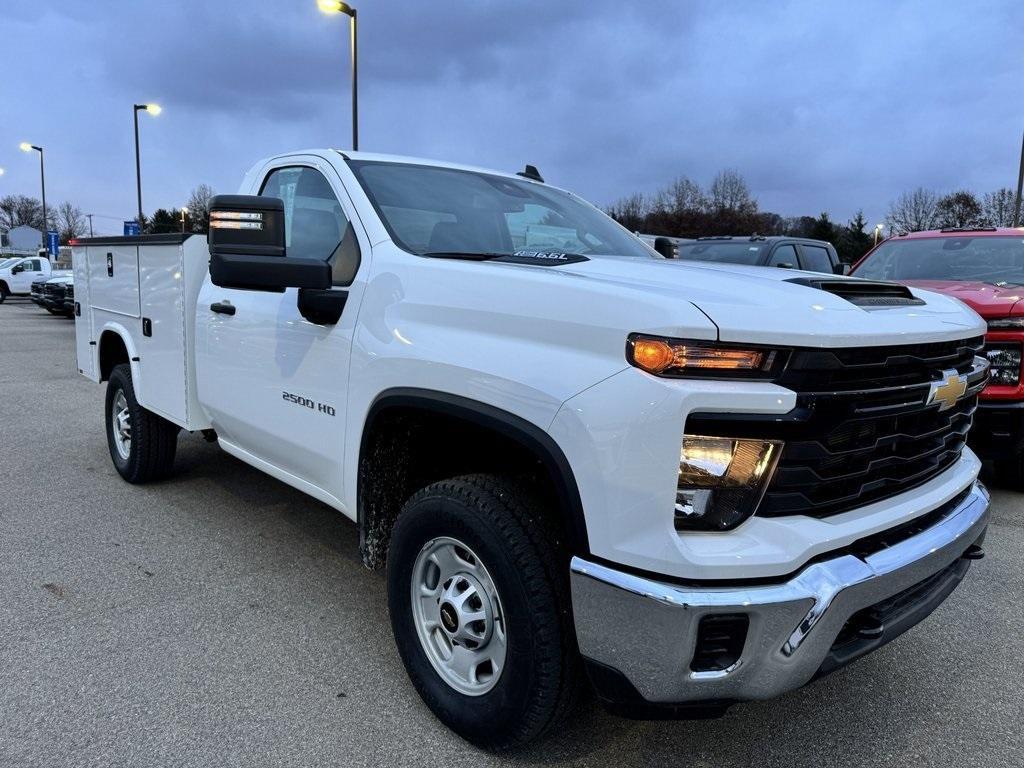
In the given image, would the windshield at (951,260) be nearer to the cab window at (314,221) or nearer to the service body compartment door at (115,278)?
the cab window at (314,221)

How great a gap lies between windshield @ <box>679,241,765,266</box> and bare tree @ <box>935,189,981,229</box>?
37.9 metres

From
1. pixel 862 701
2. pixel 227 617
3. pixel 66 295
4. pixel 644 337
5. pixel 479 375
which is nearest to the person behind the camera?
pixel 644 337

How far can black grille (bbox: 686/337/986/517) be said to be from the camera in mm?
1876

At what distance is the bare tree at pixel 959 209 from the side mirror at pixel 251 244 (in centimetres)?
4655

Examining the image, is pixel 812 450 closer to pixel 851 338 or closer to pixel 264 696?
pixel 851 338


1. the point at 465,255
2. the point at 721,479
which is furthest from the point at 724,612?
the point at 465,255

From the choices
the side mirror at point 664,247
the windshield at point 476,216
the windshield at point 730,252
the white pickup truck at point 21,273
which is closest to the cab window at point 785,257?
the windshield at point 730,252

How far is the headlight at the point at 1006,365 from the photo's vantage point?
15.2 feet

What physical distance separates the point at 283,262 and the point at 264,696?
5.03ft

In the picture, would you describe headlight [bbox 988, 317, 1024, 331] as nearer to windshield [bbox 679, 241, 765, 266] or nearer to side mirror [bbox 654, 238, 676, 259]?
side mirror [bbox 654, 238, 676, 259]

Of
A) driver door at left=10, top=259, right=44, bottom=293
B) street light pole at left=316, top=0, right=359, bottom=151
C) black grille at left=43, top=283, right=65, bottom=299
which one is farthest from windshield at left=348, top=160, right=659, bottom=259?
driver door at left=10, top=259, right=44, bottom=293

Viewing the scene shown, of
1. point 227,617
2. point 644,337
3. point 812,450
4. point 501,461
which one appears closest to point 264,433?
point 227,617

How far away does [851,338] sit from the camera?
1.93m

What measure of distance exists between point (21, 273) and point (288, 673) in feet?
105
